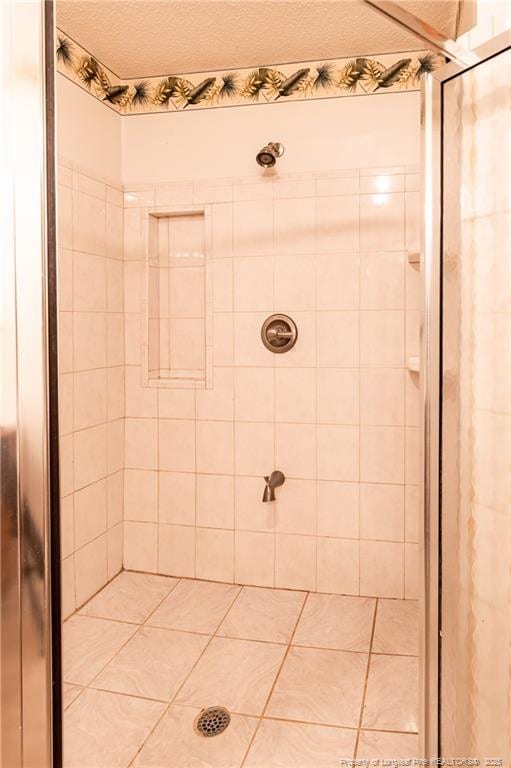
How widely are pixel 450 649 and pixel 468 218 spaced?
87 cm

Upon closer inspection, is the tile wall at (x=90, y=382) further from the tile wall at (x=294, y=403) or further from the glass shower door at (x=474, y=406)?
the glass shower door at (x=474, y=406)

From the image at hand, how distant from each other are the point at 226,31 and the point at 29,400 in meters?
1.93

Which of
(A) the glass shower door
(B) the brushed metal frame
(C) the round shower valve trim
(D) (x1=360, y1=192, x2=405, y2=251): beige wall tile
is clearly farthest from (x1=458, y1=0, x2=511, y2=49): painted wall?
(C) the round shower valve trim

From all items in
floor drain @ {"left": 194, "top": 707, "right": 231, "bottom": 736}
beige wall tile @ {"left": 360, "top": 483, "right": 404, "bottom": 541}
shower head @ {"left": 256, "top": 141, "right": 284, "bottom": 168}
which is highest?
shower head @ {"left": 256, "top": 141, "right": 284, "bottom": 168}

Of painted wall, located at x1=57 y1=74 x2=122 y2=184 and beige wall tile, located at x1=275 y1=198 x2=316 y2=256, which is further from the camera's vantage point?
beige wall tile, located at x1=275 y1=198 x2=316 y2=256

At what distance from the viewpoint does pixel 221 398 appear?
2568mm

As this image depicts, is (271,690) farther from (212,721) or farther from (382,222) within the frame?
(382,222)

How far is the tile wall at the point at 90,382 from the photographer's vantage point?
2.22 metres

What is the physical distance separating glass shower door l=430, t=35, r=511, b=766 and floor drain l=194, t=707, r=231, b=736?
0.70 meters


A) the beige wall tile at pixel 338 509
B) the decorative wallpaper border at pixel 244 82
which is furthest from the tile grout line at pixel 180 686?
the decorative wallpaper border at pixel 244 82

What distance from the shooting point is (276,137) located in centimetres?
246

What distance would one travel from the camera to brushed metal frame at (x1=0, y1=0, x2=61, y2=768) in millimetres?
839

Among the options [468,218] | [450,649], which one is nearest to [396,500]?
[450,649]

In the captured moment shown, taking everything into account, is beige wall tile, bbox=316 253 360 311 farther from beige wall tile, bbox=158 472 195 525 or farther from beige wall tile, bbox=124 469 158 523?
beige wall tile, bbox=124 469 158 523
